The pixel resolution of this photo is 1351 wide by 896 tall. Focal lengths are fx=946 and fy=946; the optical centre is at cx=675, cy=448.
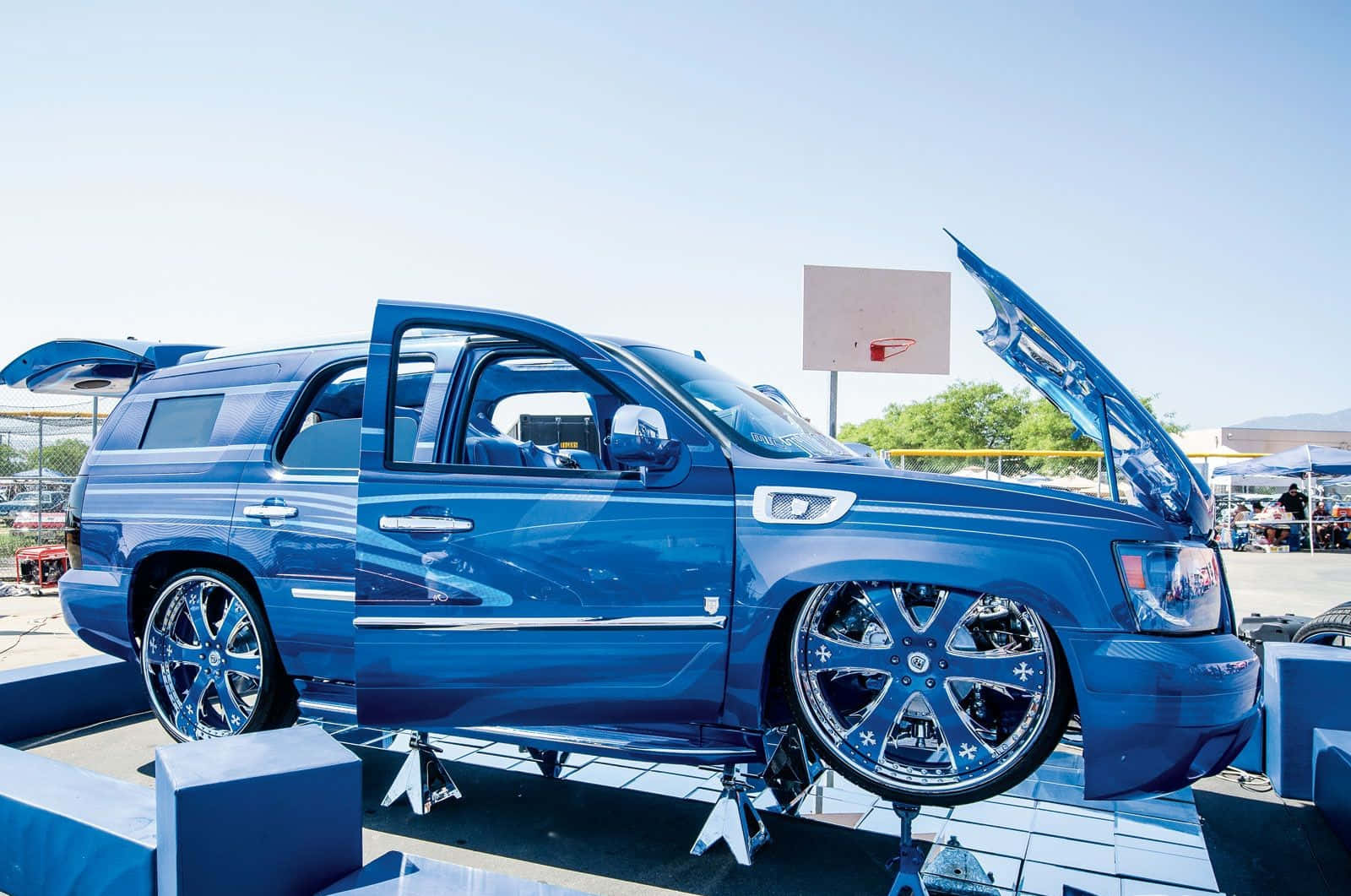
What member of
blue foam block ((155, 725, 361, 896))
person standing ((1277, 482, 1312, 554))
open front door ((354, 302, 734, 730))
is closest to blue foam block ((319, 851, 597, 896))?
blue foam block ((155, 725, 361, 896))

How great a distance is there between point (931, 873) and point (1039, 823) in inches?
31.8

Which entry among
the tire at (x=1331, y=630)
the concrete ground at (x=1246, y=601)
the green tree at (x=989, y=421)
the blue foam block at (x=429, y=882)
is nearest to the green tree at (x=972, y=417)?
the green tree at (x=989, y=421)

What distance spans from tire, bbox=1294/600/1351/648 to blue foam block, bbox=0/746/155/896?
525 centimetres

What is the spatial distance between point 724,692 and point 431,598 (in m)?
1.04

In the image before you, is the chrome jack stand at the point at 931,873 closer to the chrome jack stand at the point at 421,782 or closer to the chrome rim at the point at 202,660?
the chrome jack stand at the point at 421,782

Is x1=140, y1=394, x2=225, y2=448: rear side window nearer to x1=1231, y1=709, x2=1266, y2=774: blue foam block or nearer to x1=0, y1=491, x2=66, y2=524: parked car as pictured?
x1=1231, y1=709, x2=1266, y2=774: blue foam block

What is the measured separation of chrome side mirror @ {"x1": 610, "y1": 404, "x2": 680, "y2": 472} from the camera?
9.73ft

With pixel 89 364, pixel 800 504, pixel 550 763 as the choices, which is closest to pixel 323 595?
pixel 550 763

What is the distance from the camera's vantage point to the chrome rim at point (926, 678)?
2.89m

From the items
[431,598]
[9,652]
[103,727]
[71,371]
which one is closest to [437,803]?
[431,598]

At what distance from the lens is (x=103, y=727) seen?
515cm

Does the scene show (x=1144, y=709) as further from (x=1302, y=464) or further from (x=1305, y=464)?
(x=1302, y=464)

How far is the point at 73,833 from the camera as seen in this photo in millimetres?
2756

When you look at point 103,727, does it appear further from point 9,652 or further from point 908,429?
point 908,429
